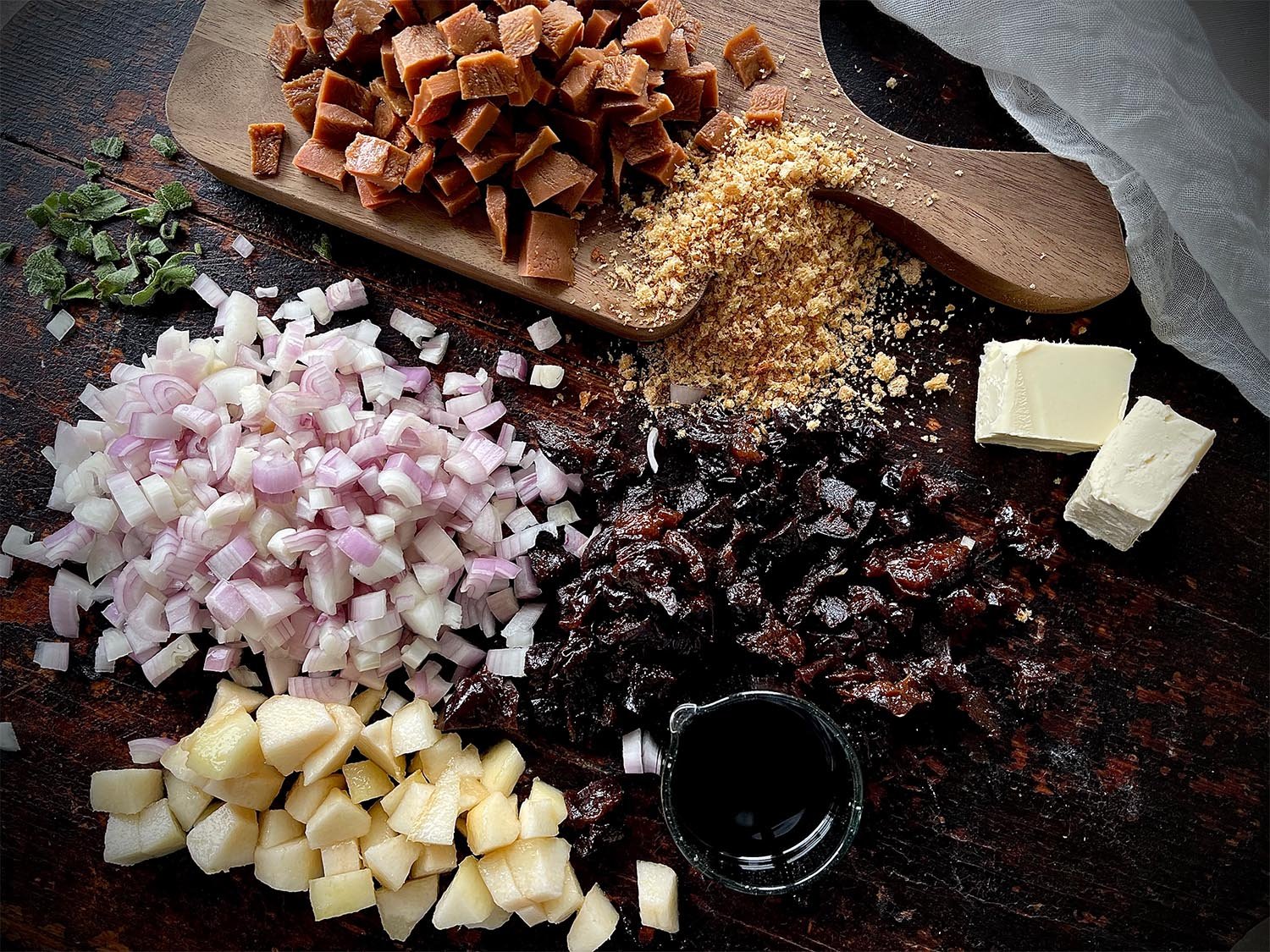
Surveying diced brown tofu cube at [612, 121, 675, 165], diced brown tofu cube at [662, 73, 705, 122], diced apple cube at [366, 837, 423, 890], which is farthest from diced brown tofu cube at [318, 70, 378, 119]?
diced apple cube at [366, 837, 423, 890]

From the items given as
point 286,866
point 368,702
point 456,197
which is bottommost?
point 286,866

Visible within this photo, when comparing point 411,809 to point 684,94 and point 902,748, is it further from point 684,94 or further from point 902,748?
point 684,94

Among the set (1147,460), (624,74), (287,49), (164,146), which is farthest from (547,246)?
(1147,460)

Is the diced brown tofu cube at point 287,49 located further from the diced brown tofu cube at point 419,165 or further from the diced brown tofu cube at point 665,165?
the diced brown tofu cube at point 665,165

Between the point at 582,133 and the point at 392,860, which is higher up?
the point at 582,133

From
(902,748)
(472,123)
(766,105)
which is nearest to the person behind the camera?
(472,123)

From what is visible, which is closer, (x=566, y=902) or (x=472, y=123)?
(x=472, y=123)
